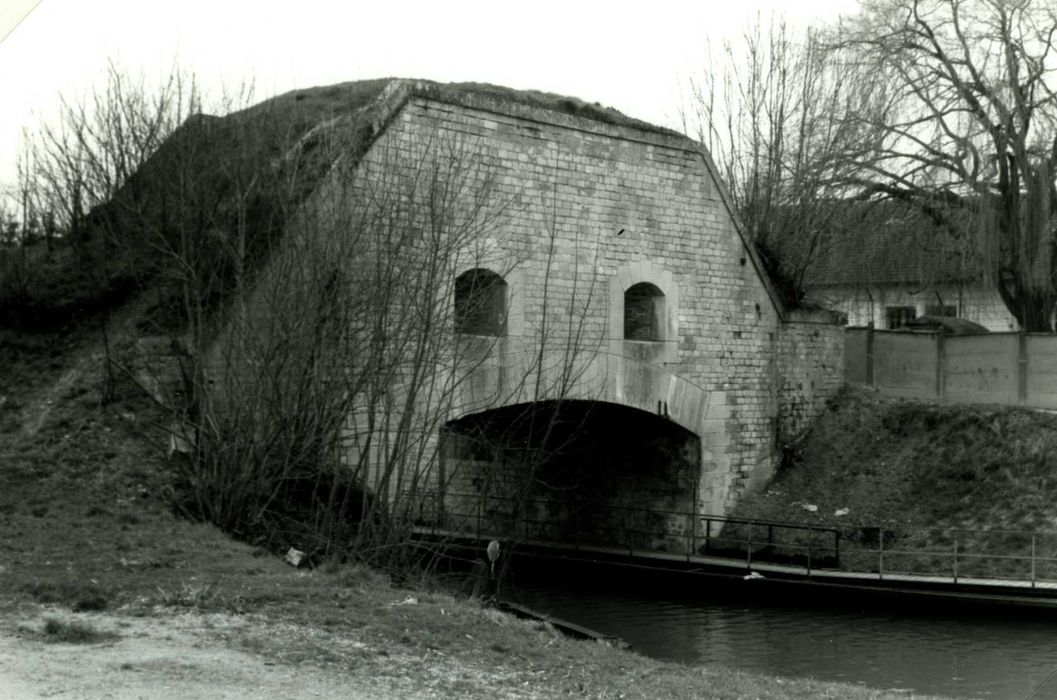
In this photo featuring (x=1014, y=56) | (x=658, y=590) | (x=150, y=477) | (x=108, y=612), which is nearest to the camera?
(x=108, y=612)

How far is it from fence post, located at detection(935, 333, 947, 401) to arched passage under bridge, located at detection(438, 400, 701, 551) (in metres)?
5.39

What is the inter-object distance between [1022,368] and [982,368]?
0.76 metres

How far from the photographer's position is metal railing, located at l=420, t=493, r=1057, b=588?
17.1 meters

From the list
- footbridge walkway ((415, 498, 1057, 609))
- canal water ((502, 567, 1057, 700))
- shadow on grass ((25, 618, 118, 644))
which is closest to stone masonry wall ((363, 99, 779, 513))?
footbridge walkway ((415, 498, 1057, 609))

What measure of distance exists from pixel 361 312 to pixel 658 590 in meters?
8.10

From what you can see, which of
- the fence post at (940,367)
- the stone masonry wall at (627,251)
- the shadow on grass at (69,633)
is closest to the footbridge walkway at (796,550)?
the stone masonry wall at (627,251)

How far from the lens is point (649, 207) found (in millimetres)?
18062

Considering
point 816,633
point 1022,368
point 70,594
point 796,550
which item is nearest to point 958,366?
point 1022,368

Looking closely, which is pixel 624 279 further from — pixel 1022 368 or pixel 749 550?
pixel 1022 368

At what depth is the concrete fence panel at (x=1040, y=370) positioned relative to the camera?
67.1 ft

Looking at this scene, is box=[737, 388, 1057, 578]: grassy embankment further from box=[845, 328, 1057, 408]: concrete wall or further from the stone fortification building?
box=[845, 328, 1057, 408]: concrete wall

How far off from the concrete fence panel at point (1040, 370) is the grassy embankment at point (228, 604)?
1250 cm

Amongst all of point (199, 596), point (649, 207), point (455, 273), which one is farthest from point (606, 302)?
point (199, 596)

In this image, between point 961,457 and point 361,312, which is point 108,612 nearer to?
point 361,312
